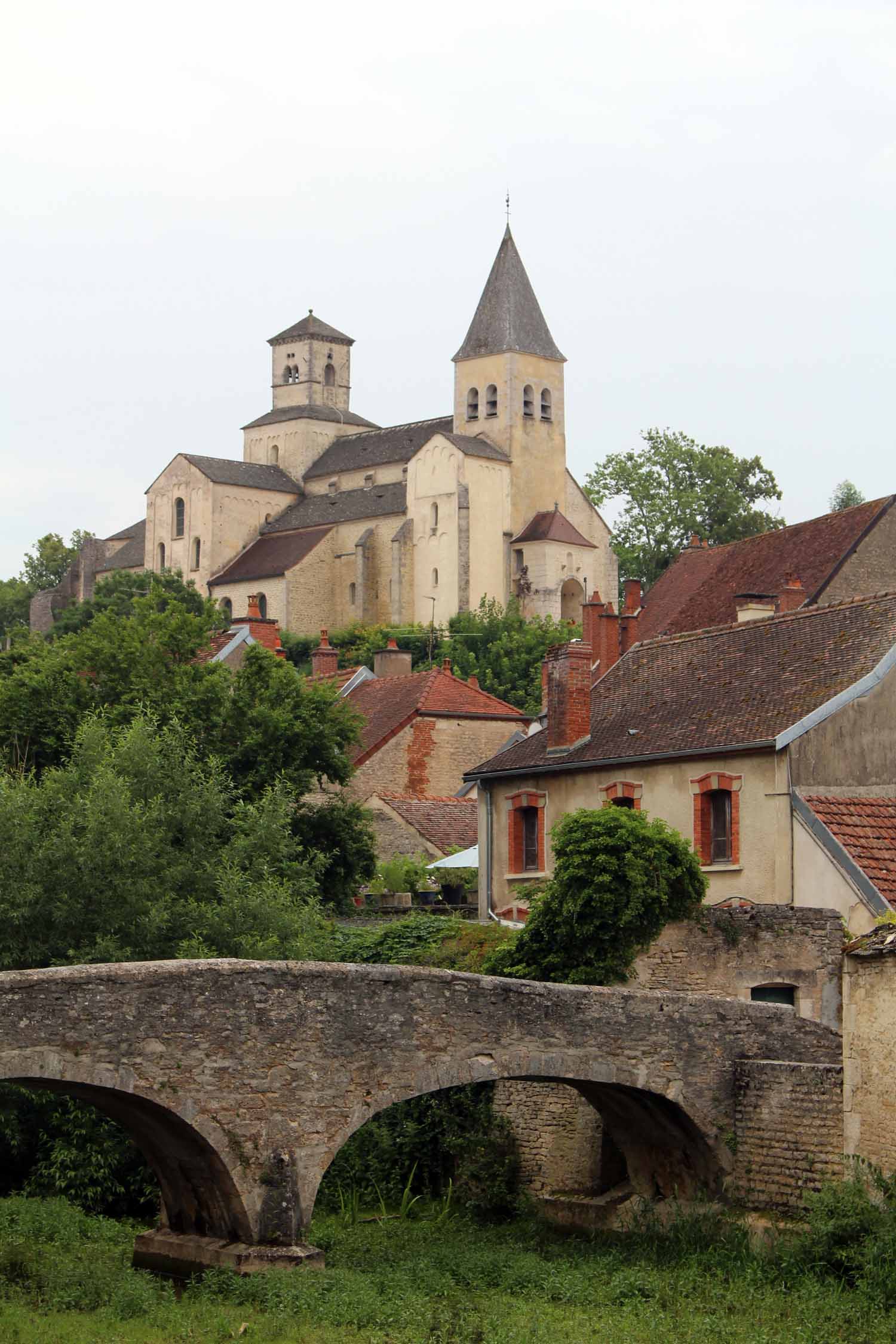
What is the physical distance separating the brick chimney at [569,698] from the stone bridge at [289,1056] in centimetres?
994

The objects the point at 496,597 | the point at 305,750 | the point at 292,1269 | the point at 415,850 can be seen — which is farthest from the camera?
the point at 496,597

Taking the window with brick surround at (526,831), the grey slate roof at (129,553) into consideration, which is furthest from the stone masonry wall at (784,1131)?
the grey slate roof at (129,553)

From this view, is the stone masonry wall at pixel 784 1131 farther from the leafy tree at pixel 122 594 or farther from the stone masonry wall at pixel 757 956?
the leafy tree at pixel 122 594

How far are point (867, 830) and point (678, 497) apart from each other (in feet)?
226

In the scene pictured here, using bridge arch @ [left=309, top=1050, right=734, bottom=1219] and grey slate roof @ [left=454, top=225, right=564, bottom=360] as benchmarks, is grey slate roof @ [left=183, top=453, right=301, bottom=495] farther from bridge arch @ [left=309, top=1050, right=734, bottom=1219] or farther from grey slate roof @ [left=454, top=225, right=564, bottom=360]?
bridge arch @ [left=309, top=1050, right=734, bottom=1219]

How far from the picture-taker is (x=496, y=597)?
320ft

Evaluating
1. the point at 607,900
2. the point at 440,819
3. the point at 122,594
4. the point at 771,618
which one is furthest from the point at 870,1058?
the point at 122,594

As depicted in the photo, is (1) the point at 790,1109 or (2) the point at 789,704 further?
(2) the point at 789,704

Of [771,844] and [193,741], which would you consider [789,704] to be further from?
[193,741]

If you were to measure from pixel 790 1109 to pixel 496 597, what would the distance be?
77015 millimetres

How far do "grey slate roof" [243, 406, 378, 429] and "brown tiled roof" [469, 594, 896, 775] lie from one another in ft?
278

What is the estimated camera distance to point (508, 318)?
103438mm

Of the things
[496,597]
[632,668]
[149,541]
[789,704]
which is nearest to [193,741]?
[632,668]

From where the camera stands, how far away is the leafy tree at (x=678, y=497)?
93562mm
